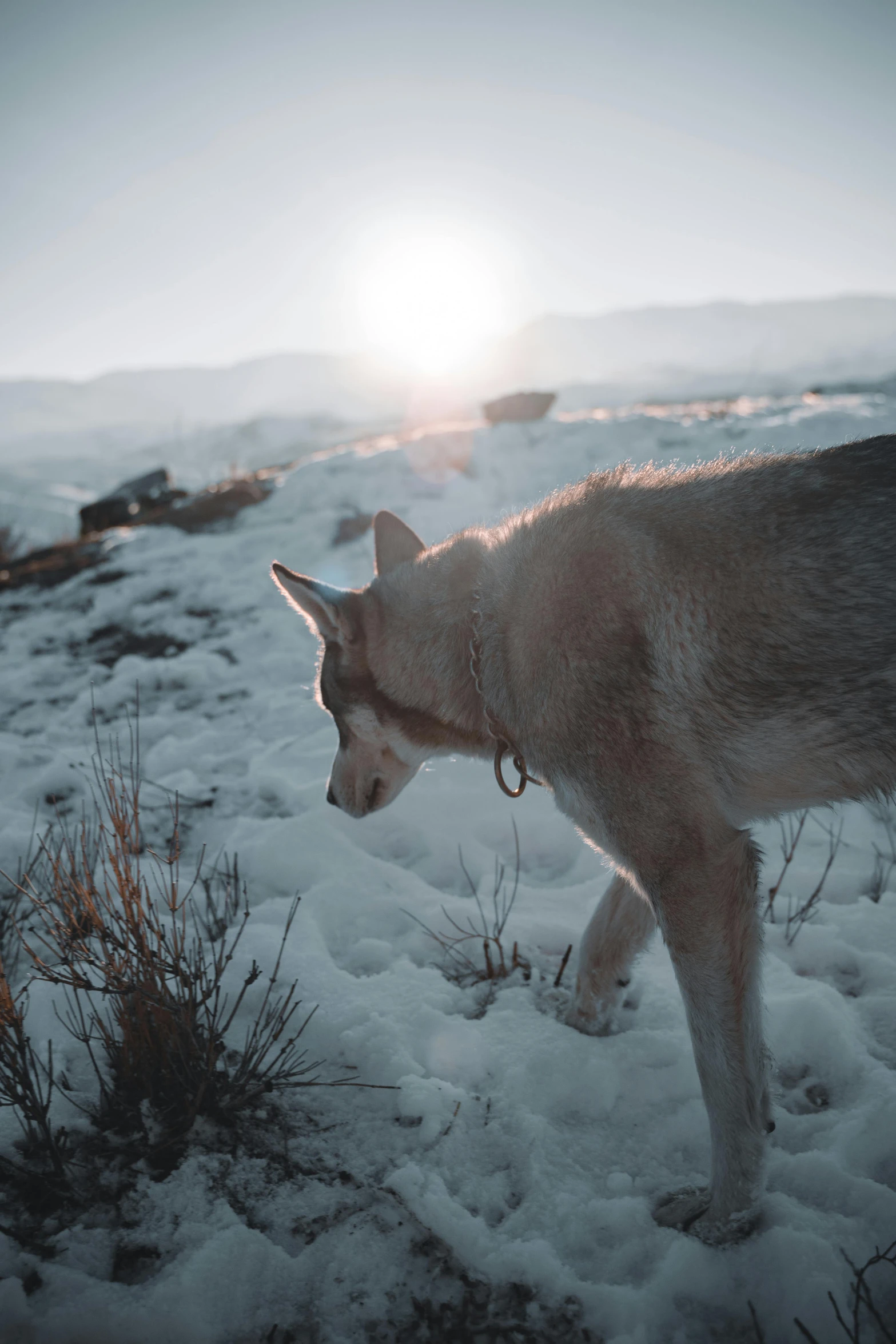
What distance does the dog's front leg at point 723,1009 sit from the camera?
1934 millimetres

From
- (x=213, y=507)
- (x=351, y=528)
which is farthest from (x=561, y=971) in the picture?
(x=213, y=507)

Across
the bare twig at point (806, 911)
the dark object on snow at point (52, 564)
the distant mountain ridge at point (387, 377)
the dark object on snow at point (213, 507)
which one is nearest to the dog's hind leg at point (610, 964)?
the bare twig at point (806, 911)

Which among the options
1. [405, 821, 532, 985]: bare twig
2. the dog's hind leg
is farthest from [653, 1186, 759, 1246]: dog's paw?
[405, 821, 532, 985]: bare twig

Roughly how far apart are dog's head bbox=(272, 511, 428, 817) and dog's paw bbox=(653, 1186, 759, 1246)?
1.75 meters

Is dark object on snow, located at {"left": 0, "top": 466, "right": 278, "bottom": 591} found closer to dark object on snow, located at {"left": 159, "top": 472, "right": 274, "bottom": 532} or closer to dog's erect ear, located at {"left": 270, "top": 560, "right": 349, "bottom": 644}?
dark object on snow, located at {"left": 159, "top": 472, "right": 274, "bottom": 532}

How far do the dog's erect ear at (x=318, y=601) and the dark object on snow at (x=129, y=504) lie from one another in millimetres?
9093

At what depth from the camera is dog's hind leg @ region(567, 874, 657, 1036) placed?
106 inches

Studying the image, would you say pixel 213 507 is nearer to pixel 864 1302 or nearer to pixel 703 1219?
pixel 703 1219

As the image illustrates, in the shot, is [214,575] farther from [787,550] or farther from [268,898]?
[787,550]

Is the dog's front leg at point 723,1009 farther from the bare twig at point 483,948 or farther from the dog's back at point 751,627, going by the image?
the bare twig at point 483,948

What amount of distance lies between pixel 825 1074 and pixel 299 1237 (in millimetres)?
1879

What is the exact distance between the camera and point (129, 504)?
11922 mm

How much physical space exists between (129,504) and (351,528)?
18.5ft

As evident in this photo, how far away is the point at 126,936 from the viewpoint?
79.0 inches
